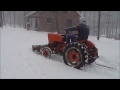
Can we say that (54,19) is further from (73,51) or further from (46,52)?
(73,51)

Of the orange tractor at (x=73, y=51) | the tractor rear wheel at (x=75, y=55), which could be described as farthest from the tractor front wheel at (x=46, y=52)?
the tractor rear wheel at (x=75, y=55)

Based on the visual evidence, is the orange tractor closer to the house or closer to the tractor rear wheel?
the tractor rear wheel

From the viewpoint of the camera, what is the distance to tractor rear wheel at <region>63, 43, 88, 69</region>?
7926mm

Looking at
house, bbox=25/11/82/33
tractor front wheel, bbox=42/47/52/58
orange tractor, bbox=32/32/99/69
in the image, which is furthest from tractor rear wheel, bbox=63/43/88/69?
house, bbox=25/11/82/33

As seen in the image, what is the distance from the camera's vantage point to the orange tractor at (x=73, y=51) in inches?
313

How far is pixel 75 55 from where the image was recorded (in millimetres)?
8211

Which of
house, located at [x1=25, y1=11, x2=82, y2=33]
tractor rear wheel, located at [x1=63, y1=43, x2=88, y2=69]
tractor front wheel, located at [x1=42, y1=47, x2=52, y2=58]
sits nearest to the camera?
tractor rear wheel, located at [x1=63, y1=43, x2=88, y2=69]

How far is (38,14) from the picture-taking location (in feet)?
114

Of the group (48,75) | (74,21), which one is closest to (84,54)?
(48,75)

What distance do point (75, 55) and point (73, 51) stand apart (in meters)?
0.19

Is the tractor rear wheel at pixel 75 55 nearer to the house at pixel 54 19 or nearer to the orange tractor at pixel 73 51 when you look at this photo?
the orange tractor at pixel 73 51

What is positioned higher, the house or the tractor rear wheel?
the house

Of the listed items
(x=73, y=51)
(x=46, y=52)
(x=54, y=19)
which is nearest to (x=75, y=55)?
(x=73, y=51)
